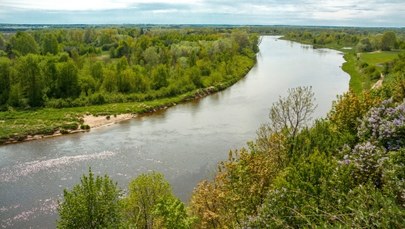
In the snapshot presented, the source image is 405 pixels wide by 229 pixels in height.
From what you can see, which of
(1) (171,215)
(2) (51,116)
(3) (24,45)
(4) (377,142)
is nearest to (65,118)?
(2) (51,116)

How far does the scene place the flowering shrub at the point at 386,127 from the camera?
15875mm

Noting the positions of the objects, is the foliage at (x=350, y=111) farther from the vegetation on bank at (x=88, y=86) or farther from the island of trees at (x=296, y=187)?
the vegetation on bank at (x=88, y=86)

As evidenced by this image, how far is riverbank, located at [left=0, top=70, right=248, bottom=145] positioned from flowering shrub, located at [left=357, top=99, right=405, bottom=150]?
38.5 metres

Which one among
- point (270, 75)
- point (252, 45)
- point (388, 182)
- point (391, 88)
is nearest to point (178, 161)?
point (391, 88)

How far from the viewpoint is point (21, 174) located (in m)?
35.1

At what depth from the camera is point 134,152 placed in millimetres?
40406

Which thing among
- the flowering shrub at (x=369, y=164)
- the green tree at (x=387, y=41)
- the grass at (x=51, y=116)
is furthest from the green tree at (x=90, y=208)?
the green tree at (x=387, y=41)

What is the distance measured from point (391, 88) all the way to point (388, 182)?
1607 cm

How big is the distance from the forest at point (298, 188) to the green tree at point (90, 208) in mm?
43

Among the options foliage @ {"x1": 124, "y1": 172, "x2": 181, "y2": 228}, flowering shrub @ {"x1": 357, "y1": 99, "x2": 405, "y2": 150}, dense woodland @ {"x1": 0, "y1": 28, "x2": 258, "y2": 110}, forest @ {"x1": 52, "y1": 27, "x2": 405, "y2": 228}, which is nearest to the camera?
forest @ {"x1": 52, "y1": 27, "x2": 405, "y2": 228}

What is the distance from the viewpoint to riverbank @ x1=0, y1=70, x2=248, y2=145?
154 ft

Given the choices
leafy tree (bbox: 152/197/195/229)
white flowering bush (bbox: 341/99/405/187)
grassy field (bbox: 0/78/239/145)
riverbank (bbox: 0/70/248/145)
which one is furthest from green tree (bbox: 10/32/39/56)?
white flowering bush (bbox: 341/99/405/187)

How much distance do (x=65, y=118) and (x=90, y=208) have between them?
37401 millimetres

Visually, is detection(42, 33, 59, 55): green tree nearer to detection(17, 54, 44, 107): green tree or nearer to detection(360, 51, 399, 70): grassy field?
detection(17, 54, 44, 107): green tree
